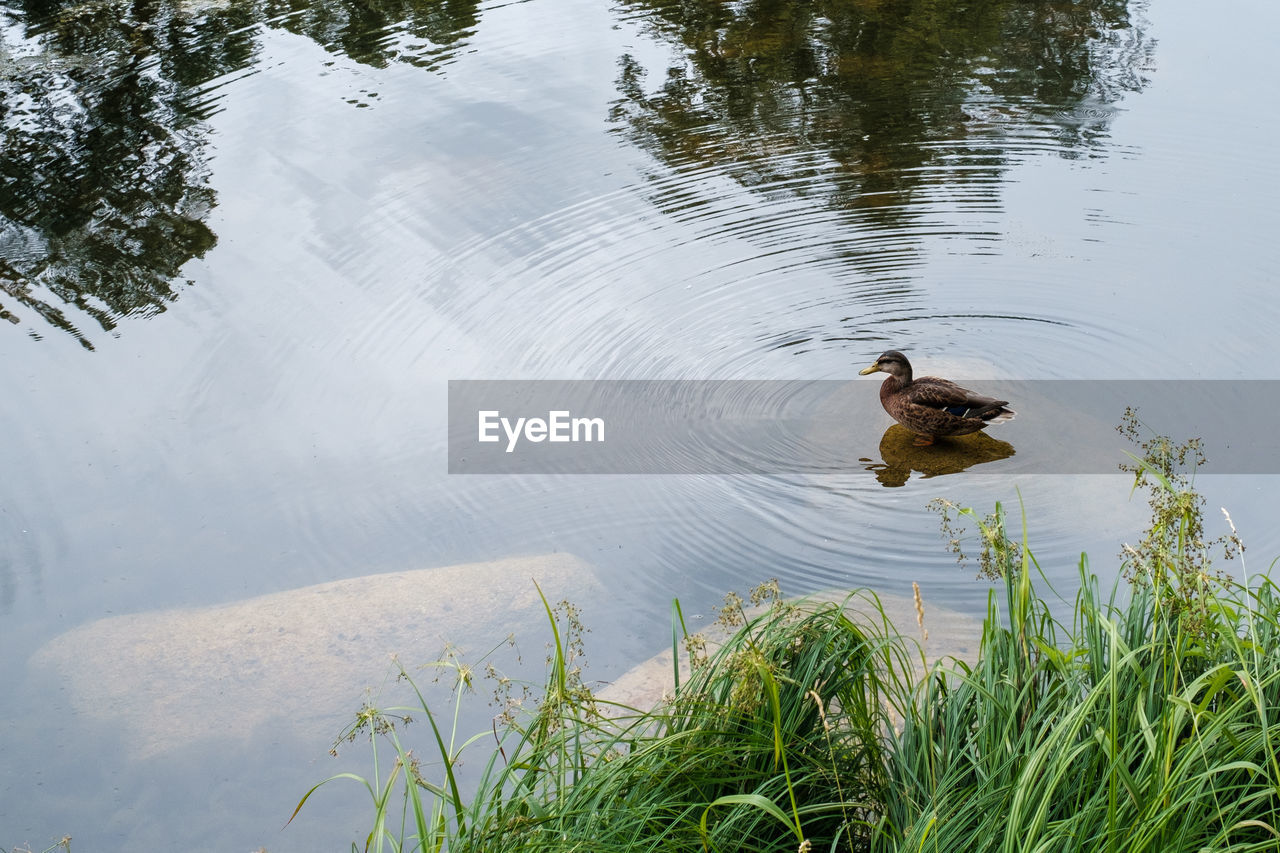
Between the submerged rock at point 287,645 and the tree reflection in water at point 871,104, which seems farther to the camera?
the tree reflection in water at point 871,104

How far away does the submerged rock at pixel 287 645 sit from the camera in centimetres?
445

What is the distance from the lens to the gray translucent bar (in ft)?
17.8

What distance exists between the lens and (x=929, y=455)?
561 centimetres

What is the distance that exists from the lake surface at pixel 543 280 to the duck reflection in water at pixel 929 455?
6 centimetres

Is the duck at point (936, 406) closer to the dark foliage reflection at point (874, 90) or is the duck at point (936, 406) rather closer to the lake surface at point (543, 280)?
the lake surface at point (543, 280)

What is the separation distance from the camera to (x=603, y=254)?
7027 millimetres

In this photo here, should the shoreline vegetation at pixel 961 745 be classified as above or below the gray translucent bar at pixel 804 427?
above

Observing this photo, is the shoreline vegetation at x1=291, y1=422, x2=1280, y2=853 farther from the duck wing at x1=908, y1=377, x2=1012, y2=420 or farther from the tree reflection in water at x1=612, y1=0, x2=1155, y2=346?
the tree reflection in water at x1=612, y1=0, x2=1155, y2=346

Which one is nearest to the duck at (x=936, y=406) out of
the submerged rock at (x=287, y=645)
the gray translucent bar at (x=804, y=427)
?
the gray translucent bar at (x=804, y=427)

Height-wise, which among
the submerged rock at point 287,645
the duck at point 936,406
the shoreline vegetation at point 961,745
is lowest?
the submerged rock at point 287,645

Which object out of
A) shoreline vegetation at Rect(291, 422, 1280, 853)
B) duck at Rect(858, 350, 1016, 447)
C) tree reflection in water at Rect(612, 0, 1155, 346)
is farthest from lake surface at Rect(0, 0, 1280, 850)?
shoreline vegetation at Rect(291, 422, 1280, 853)

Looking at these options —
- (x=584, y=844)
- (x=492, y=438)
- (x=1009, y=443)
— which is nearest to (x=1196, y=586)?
(x=584, y=844)

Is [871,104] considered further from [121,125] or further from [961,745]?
[961,745]

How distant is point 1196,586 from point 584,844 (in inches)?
56.9
